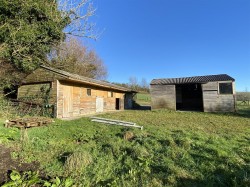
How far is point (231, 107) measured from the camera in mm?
14625

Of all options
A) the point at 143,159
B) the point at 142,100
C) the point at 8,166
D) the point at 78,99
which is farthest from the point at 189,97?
the point at 8,166

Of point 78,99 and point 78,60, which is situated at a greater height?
point 78,60

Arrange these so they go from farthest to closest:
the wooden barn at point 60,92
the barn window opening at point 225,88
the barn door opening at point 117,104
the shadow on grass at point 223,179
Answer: the barn door opening at point 117,104 < the barn window opening at point 225,88 < the wooden barn at point 60,92 < the shadow on grass at point 223,179

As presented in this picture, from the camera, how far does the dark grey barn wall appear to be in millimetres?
16953

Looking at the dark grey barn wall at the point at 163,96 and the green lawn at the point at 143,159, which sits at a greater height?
the dark grey barn wall at the point at 163,96

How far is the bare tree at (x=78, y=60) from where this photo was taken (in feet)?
73.0

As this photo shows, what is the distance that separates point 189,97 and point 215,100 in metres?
5.83

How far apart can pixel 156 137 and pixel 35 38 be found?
10.1 m

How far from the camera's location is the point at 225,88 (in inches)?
592

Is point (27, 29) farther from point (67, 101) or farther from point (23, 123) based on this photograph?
point (23, 123)

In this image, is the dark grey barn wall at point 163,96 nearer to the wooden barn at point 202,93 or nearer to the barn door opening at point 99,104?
the wooden barn at point 202,93

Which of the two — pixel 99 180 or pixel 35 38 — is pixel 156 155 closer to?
pixel 99 180

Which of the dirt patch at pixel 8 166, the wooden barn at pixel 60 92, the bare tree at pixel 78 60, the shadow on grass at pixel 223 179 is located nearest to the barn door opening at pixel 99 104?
the wooden barn at pixel 60 92

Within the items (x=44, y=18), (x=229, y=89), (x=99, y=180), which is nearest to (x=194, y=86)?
(x=229, y=89)
